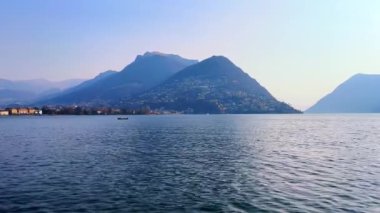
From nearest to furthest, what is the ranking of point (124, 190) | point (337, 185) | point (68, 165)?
1. point (124, 190)
2. point (337, 185)
3. point (68, 165)

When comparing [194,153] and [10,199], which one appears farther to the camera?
[194,153]

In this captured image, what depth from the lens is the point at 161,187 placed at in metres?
41.5

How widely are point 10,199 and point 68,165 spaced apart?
2165cm

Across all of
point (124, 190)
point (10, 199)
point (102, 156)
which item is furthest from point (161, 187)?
point (102, 156)

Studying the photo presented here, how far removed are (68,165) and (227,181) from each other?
86.1 ft

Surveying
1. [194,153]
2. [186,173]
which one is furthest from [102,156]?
[186,173]

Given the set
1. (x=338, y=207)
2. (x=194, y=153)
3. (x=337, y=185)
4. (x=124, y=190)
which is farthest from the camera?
(x=194, y=153)

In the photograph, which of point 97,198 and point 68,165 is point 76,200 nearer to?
point 97,198

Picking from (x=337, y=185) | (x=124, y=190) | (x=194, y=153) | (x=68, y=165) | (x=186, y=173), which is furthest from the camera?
(x=194, y=153)

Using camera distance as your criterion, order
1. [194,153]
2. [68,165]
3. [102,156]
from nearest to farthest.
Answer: [68,165] < [102,156] < [194,153]

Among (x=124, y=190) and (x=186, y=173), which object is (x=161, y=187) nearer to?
(x=124, y=190)

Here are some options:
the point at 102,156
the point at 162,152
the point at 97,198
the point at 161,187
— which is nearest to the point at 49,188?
the point at 97,198

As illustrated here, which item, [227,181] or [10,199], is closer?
[10,199]

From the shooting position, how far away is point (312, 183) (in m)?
43.3
